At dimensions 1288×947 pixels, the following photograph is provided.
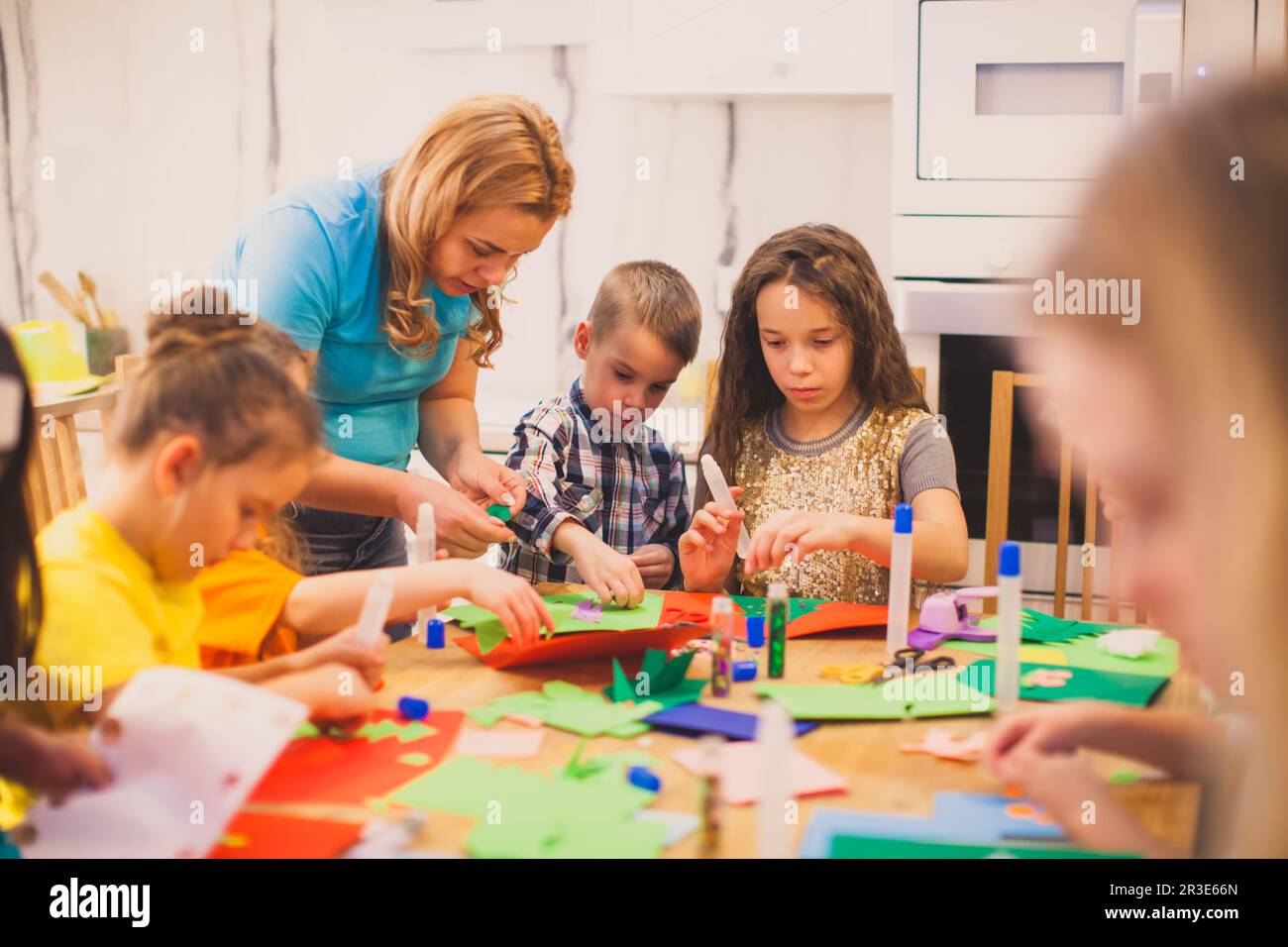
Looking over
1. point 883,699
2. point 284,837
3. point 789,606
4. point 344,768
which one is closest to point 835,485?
point 789,606

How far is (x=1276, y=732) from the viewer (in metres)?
0.61

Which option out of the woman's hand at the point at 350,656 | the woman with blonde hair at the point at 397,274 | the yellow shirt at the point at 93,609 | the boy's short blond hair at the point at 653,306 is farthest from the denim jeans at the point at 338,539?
the yellow shirt at the point at 93,609

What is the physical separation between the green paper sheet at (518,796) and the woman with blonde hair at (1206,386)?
396 millimetres

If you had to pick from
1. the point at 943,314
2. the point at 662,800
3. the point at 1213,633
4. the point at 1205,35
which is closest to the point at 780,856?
the point at 662,800

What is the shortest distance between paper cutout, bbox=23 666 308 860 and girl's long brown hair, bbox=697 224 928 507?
1.07 meters

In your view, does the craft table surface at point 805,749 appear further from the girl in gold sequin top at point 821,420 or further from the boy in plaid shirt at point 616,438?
the boy in plaid shirt at point 616,438

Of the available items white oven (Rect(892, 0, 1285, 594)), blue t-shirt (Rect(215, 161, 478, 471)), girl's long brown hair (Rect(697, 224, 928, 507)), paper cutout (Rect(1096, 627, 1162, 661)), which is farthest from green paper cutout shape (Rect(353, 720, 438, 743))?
white oven (Rect(892, 0, 1285, 594))

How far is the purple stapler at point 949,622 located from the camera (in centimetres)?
130

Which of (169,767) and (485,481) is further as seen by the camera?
(485,481)

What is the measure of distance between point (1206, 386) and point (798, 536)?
77cm

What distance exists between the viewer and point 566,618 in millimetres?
1315

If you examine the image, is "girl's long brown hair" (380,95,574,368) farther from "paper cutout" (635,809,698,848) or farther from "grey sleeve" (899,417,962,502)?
"paper cutout" (635,809,698,848)

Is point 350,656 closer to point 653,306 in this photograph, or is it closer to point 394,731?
point 394,731

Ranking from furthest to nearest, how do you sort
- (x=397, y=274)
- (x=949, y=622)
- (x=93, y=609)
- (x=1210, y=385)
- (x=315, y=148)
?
(x=315, y=148) → (x=397, y=274) → (x=949, y=622) → (x=93, y=609) → (x=1210, y=385)
